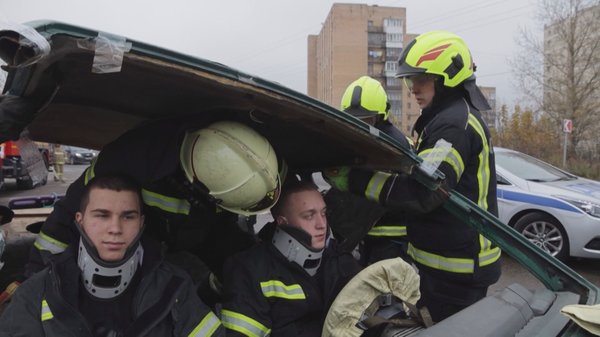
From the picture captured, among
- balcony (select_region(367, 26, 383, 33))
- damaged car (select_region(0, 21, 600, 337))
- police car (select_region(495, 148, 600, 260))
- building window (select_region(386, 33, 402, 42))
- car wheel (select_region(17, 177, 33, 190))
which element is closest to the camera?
damaged car (select_region(0, 21, 600, 337))

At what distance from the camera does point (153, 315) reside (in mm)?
1665

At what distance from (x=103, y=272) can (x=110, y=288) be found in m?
0.07

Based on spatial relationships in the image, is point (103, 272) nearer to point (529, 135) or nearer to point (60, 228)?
point (60, 228)

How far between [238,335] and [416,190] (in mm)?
924

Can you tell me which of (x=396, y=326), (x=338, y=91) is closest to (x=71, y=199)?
(x=396, y=326)

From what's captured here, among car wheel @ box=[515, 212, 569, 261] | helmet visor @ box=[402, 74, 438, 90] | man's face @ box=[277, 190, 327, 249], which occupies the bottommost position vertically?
car wheel @ box=[515, 212, 569, 261]

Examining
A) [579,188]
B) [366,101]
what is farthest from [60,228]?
[579,188]

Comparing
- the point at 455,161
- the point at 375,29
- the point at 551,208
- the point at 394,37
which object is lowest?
the point at 551,208

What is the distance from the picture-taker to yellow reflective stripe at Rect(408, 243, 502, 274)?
2199 mm

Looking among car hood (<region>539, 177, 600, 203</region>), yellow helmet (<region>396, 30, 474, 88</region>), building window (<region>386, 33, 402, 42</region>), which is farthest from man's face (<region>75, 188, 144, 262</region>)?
building window (<region>386, 33, 402, 42</region>)

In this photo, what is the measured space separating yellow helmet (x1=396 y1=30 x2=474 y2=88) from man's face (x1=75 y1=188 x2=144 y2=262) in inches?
57.8

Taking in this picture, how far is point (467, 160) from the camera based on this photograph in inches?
85.2

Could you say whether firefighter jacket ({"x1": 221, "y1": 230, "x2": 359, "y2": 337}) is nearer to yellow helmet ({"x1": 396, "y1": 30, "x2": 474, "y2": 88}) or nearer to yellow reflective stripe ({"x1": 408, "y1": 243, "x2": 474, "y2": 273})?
yellow reflective stripe ({"x1": 408, "y1": 243, "x2": 474, "y2": 273})

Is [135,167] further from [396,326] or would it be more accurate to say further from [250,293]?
[396,326]
